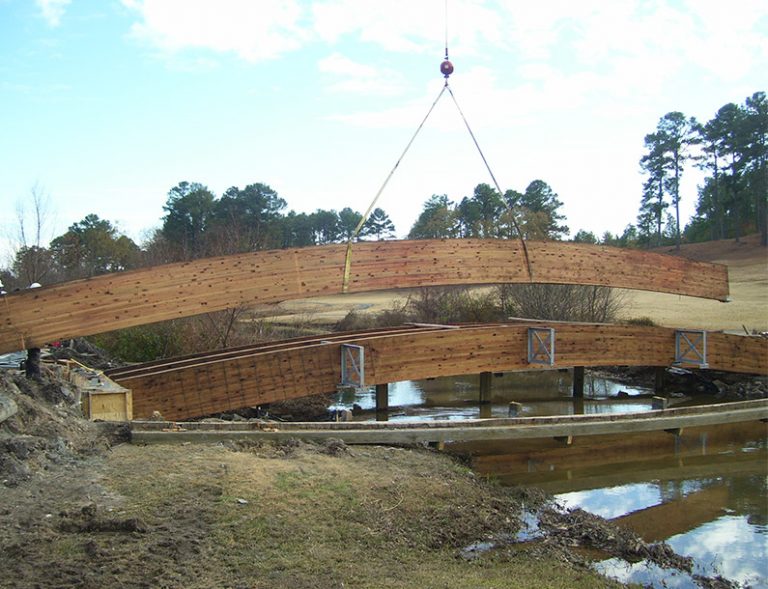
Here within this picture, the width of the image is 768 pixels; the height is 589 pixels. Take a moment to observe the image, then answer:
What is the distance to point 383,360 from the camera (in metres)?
16.7

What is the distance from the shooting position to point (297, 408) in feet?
64.2

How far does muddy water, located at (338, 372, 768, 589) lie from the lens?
9188mm

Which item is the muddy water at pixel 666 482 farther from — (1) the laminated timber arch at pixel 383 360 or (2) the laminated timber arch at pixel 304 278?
(2) the laminated timber arch at pixel 304 278

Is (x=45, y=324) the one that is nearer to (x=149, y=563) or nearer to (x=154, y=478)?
(x=154, y=478)

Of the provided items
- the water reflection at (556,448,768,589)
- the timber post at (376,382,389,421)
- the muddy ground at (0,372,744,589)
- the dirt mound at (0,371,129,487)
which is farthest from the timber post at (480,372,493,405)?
the dirt mound at (0,371,129,487)

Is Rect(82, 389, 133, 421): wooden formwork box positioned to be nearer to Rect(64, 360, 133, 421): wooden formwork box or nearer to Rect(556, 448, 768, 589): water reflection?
Rect(64, 360, 133, 421): wooden formwork box

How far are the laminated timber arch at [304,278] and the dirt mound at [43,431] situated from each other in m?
1.57

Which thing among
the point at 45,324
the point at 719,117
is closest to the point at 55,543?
the point at 45,324

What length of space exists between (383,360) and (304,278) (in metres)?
3.23

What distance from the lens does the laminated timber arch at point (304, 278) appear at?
12250 mm

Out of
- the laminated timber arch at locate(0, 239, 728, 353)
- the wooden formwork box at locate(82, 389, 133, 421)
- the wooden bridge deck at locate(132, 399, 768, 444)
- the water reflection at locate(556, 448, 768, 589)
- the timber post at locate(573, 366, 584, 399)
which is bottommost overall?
the water reflection at locate(556, 448, 768, 589)

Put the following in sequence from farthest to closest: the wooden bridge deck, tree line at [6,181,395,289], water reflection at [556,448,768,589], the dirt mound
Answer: tree line at [6,181,395,289] → the wooden bridge deck → water reflection at [556,448,768,589] → the dirt mound

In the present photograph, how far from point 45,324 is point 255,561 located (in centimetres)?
743

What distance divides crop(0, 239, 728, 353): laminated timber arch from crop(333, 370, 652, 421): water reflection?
162 inches
